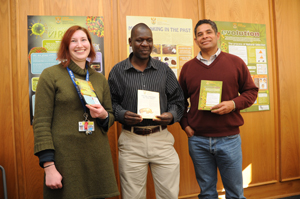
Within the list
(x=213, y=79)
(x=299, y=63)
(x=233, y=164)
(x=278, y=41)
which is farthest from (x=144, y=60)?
(x=299, y=63)

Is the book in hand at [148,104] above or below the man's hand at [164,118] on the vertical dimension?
above

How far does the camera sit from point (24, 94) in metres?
2.36

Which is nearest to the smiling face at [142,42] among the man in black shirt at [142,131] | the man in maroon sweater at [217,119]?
the man in black shirt at [142,131]

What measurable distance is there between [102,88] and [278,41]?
282cm

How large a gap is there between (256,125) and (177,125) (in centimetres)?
119

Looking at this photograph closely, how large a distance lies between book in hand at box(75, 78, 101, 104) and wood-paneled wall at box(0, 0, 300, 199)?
1.07 metres

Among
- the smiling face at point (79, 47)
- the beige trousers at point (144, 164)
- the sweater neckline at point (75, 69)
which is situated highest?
the smiling face at point (79, 47)

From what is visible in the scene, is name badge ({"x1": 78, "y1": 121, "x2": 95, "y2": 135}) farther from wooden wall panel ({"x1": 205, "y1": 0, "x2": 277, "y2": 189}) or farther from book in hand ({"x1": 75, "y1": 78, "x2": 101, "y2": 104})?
wooden wall panel ({"x1": 205, "y1": 0, "x2": 277, "y2": 189})

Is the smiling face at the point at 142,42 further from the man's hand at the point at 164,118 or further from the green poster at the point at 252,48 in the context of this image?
→ the green poster at the point at 252,48

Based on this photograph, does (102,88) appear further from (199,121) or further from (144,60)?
(199,121)

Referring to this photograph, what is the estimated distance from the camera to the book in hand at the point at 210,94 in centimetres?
185

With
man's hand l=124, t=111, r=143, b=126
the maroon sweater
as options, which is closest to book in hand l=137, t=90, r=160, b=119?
man's hand l=124, t=111, r=143, b=126

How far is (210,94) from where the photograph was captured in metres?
1.85

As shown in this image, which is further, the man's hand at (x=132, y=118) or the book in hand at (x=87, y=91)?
the man's hand at (x=132, y=118)
